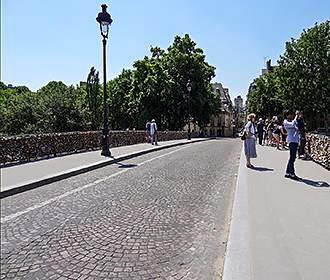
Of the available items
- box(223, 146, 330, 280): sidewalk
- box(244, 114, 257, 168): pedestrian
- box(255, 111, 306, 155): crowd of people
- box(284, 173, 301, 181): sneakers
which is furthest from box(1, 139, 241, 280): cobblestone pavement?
box(255, 111, 306, 155): crowd of people

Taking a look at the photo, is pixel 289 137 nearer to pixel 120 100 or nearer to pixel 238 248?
pixel 238 248

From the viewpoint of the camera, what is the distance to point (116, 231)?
16.0 feet

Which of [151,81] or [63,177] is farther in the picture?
[151,81]

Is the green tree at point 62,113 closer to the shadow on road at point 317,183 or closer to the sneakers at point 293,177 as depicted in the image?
the sneakers at point 293,177

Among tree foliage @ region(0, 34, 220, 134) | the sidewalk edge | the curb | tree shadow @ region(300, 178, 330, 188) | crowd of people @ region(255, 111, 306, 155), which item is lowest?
the curb

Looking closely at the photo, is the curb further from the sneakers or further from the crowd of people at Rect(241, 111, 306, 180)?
the sneakers

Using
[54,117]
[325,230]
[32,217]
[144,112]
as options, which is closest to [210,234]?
[325,230]

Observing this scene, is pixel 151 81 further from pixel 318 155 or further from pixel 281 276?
pixel 281 276

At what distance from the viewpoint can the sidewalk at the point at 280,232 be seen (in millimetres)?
3443

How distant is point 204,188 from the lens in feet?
26.8

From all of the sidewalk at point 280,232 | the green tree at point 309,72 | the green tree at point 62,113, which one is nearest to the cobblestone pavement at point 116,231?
the sidewalk at point 280,232

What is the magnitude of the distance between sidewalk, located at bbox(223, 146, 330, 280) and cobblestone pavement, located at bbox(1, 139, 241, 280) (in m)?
0.29

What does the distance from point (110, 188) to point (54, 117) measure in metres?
25.4

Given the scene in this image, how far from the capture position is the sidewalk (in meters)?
3.44
